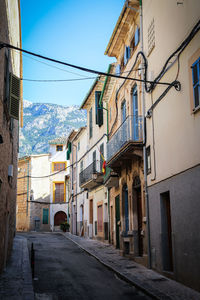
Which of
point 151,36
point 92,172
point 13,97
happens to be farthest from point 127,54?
point 92,172

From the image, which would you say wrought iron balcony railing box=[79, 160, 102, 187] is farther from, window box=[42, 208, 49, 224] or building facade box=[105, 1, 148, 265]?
window box=[42, 208, 49, 224]

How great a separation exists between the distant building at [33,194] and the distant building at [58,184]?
590 mm

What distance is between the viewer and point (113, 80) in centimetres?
2050

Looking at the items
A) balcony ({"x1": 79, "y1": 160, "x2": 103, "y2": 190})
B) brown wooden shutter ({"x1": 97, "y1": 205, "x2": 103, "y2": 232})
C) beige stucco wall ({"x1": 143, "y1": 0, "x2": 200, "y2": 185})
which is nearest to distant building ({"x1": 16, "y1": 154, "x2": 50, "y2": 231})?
balcony ({"x1": 79, "y1": 160, "x2": 103, "y2": 190})

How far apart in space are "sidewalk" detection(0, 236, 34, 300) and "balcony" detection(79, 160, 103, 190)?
9505 millimetres

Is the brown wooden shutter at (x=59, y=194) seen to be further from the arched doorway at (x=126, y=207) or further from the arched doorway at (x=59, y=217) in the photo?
the arched doorway at (x=126, y=207)

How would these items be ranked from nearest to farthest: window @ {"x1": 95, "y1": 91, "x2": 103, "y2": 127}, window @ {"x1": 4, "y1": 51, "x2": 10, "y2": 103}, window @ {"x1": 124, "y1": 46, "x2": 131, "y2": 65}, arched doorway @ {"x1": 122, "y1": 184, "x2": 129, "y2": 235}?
window @ {"x1": 4, "y1": 51, "x2": 10, "y2": 103} → arched doorway @ {"x1": 122, "y1": 184, "x2": 129, "y2": 235} → window @ {"x1": 124, "y1": 46, "x2": 131, "y2": 65} → window @ {"x1": 95, "y1": 91, "x2": 103, "y2": 127}

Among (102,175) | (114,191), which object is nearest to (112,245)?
(114,191)

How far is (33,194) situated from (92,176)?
21.9 m

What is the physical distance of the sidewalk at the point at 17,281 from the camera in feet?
27.8

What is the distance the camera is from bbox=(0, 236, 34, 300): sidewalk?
27.8ft

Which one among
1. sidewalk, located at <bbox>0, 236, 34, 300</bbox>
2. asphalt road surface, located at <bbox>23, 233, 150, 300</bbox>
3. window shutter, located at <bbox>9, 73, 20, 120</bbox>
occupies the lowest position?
asphalt road surface, located at <bbox>23, 233, 150, 300</bbox>

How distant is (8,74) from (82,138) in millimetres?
20748

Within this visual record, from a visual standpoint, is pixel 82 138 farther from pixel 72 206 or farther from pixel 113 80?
pixel 113 80
